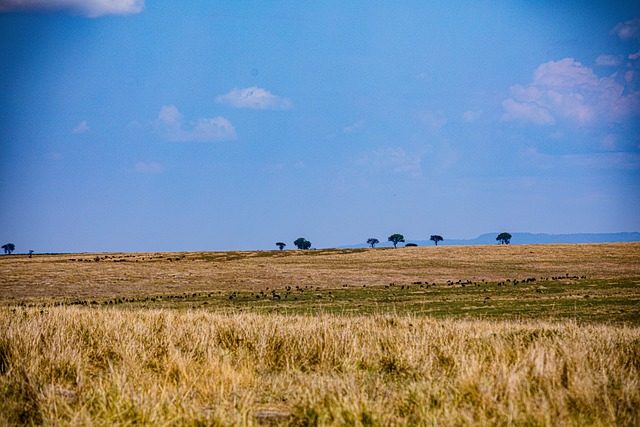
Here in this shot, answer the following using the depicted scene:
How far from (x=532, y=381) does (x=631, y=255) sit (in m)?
84.2

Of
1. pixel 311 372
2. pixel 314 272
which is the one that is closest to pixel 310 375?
pixel 311 372

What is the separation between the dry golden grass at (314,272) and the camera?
181 feet

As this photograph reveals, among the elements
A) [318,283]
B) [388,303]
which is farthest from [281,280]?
[388,303]

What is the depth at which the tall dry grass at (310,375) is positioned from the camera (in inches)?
316

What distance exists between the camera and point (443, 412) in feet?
26.7

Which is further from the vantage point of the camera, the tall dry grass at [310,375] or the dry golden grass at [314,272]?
the dry golden grass at [314,272]

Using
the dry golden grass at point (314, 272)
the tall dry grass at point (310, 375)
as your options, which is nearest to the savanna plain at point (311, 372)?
the tall dry grass at point (310, 375)

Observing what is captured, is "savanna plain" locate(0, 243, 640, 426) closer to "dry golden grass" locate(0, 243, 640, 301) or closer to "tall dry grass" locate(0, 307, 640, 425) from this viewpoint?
"tall dry grass" locate(0, 307, 640, 425)

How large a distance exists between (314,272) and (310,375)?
58.4 metres

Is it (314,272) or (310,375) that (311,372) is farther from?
(314,272)

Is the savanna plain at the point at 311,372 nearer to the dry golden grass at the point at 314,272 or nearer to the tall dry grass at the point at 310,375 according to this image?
the tall dry grass at the point at 310,375

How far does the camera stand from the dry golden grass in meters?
55.0

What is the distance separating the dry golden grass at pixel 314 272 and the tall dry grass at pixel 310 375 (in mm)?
37585

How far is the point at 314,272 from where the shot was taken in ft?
228
